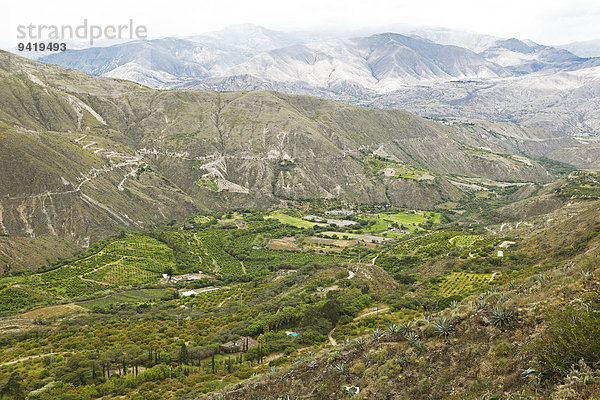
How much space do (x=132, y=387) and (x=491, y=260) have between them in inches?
2245

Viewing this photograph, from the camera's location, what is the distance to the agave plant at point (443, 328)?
19922mm

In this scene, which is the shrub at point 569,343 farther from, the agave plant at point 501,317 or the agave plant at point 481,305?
the agave plant at point 481,305

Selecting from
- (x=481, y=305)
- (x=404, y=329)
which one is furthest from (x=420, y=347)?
(x=481, y=305)

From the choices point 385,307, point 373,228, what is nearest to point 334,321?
point 385,307

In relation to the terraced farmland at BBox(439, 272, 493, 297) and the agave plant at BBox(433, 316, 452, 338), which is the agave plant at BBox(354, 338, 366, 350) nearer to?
the agave plant at BBox(433, 316, 452, 338)

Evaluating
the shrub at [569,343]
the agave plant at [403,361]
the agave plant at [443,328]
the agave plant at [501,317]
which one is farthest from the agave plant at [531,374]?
the agave plant at [403,361]

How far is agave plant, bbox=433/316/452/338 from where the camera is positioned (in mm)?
19922

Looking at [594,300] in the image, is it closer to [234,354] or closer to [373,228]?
[234,354]

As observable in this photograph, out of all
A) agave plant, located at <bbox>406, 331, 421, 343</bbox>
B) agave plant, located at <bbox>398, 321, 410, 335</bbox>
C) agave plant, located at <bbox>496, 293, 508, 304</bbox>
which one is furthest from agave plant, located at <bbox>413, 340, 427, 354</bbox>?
agave plant, located at <bbox>496, 293, 508, 304</bbox>

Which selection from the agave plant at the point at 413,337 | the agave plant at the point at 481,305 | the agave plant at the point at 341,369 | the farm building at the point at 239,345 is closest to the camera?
the agave plant at the point at 481,305

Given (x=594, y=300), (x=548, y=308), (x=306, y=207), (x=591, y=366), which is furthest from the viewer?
(x=306, y=207)

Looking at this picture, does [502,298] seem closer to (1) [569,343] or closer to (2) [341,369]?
(1) [569,343]

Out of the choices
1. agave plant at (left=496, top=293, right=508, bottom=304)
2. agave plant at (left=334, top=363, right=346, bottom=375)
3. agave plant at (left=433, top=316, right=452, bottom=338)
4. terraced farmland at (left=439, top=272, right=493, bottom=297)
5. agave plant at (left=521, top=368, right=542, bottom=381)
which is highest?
agave plant at (left=496, top=293, right=508, bottom=304)

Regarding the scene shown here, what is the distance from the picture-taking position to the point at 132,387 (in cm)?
3697
